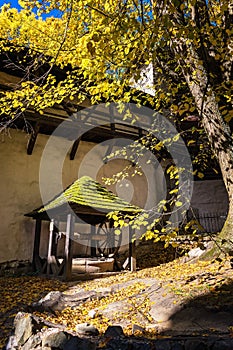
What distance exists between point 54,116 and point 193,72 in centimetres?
713

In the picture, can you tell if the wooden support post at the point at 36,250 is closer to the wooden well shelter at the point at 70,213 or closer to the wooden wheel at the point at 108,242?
the wooden well shelter at the point at 70,213

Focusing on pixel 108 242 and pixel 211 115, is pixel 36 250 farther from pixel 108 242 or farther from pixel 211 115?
pixel 211 115

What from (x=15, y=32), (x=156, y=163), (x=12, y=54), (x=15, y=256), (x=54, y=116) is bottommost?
(x=15, y=256)

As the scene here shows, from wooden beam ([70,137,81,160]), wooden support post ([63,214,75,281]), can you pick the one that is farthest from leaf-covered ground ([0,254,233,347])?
wooden beam ([70,137,81,160])

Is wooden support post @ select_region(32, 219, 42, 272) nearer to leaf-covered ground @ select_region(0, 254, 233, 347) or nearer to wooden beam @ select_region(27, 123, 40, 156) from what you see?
leaf-covered ground @ select_region(0, 254, 233, 347)

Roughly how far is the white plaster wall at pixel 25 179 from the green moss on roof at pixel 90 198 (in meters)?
1.43

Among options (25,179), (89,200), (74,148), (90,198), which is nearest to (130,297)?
(89,200)

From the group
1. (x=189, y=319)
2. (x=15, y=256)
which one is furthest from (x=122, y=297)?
(x=15, y=256)

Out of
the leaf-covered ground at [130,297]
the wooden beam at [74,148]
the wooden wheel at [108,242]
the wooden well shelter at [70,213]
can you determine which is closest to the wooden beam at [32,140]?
the wooden beam at [74,148]

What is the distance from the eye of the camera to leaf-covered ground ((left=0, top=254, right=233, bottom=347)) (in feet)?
14.6

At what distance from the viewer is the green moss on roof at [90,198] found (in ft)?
25.6

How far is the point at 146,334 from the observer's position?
377 centimetres

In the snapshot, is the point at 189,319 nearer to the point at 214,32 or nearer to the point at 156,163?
the point at 214,32

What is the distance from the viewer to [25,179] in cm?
980
